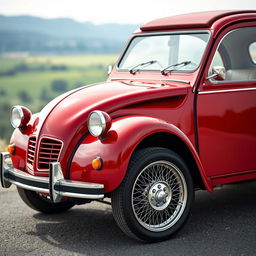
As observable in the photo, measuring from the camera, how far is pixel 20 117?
17.2ft

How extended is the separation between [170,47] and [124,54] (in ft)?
2.28

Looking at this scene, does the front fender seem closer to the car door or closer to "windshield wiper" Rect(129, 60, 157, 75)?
the car door

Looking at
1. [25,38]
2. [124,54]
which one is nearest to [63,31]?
[25,38]

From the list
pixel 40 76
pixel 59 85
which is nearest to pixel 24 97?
pixel 59 85

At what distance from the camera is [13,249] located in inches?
181

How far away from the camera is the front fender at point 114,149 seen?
173 inches

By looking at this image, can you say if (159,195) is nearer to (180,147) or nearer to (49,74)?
(180,147)

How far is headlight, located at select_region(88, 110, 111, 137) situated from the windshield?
1.34 meters

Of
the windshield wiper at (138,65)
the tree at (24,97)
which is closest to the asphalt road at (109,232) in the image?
the windshield wiper at (138,65)

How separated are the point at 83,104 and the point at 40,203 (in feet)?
4.22

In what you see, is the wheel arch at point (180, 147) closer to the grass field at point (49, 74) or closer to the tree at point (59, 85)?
the grass field at point (49, 74)

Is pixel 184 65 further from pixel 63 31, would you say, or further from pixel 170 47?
pixel 63 31

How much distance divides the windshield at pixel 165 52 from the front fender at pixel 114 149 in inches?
43.0

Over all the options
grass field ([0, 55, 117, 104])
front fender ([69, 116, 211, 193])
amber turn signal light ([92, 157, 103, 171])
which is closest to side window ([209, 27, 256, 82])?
front fender ([69, 116, 211, 193])
